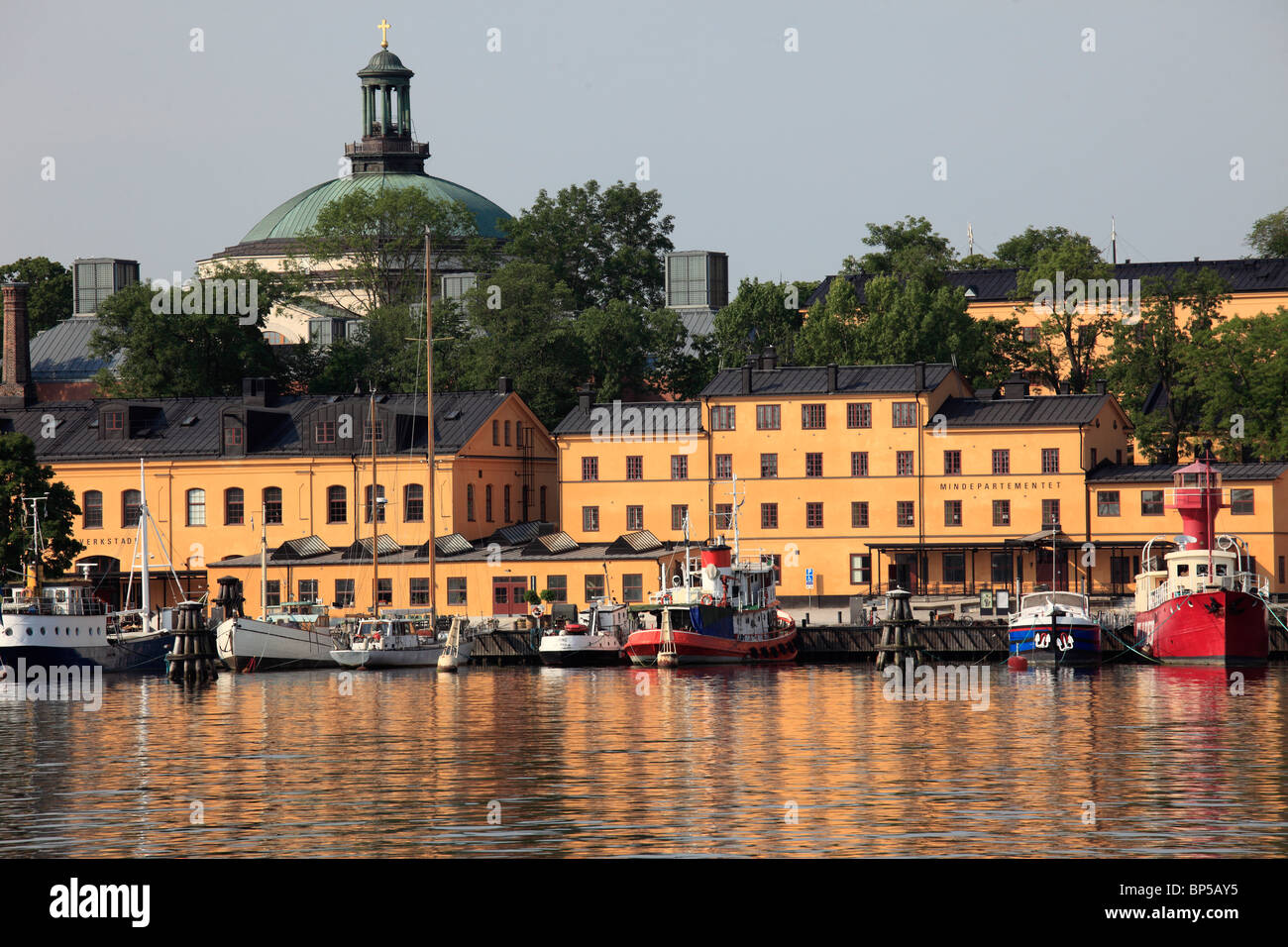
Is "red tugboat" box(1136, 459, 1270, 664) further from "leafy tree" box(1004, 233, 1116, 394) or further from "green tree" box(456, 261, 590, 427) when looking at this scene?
"green tree" box(456, 261, 590, 427)

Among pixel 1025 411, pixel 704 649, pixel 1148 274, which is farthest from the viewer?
pixel 1148 274

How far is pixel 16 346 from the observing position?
120812mm

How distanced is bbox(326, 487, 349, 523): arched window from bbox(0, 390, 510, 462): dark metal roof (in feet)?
9.08

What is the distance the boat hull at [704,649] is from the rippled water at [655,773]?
44.2ft

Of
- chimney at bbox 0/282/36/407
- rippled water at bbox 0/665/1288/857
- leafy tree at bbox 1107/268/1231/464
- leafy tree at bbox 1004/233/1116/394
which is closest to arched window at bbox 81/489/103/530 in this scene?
chimney at bbox 0/282/36/407

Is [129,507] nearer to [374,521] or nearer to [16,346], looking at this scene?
[374,521]

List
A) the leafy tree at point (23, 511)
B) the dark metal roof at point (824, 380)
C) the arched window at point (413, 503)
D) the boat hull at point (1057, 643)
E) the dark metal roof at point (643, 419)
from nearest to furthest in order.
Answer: the boat hull at point (1057, 643) → the leafy tree at point (23, 511) → the dark metal roof at point (824, 380) → the arched window at point (413, 503) → the dark metal roof at point (643, 419)

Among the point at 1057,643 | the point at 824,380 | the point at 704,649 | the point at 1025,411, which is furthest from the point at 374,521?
the point at 1057,643

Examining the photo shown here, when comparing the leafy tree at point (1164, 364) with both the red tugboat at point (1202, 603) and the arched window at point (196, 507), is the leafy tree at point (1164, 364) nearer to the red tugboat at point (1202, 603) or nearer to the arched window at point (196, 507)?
the red tugboat at point (1202, 603)

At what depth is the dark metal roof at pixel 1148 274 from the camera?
126000 mm

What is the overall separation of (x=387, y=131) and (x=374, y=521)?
72.2 meters

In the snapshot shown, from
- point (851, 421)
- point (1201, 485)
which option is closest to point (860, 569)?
point (851, 421)

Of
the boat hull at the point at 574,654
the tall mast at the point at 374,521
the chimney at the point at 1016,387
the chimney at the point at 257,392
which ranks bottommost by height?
the boat hull at the point at 574,654

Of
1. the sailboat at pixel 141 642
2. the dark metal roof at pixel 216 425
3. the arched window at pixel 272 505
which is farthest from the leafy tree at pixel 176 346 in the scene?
the sailboat at pixel 141 642
